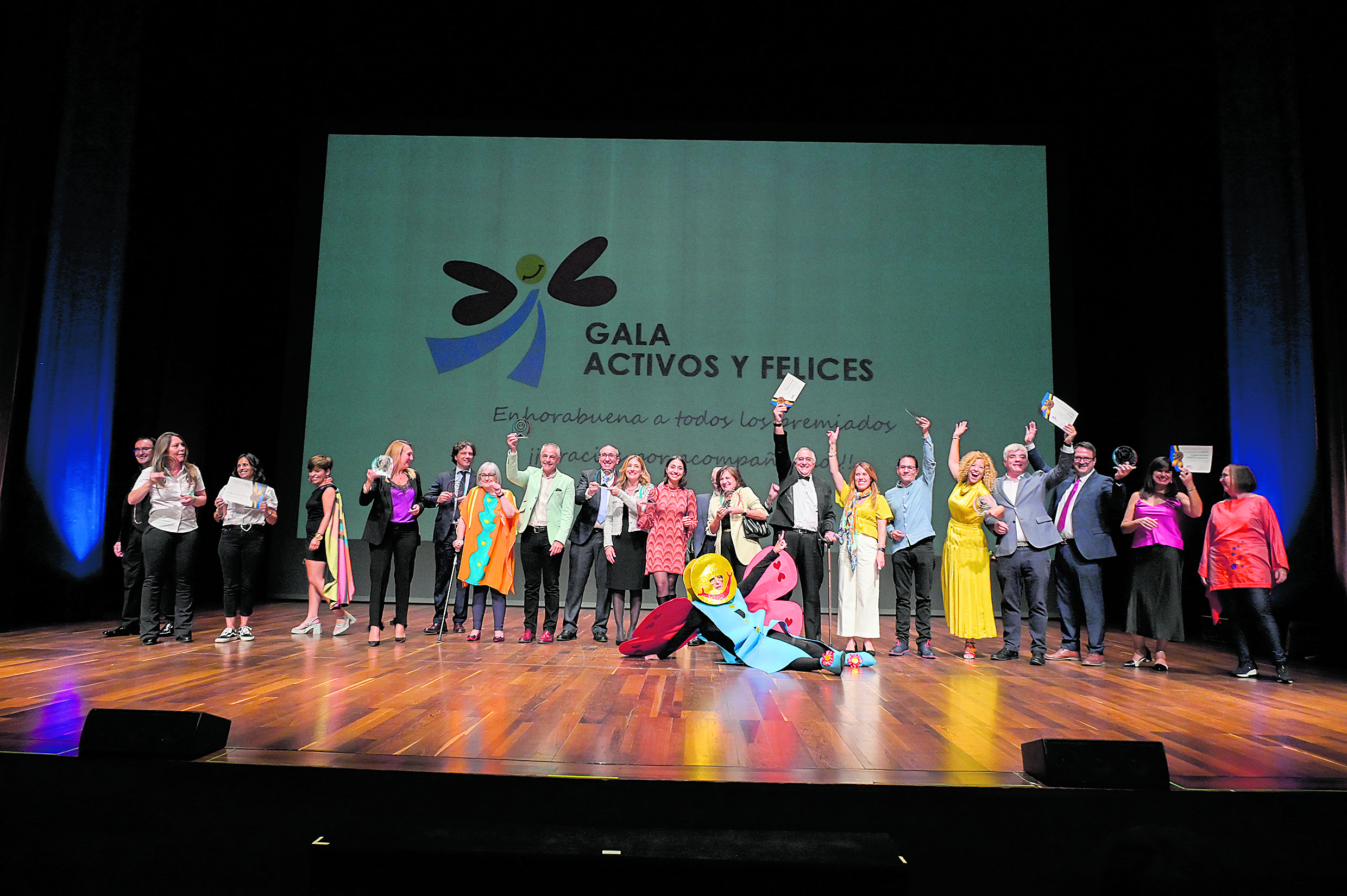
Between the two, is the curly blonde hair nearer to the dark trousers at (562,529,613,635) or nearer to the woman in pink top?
the woman in pink top

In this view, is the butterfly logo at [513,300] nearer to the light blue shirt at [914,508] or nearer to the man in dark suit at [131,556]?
the man in dark suit at [131,556]

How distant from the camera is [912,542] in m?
5.20

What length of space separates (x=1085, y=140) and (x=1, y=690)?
876 centimetres

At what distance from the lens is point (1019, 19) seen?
577 centimetres

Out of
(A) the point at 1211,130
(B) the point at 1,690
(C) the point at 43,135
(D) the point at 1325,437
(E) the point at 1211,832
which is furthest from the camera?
(A) the point at 1211,130

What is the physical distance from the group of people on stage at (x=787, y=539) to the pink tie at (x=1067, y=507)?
0.01 metres

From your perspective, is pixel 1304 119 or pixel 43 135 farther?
pixel 43 135

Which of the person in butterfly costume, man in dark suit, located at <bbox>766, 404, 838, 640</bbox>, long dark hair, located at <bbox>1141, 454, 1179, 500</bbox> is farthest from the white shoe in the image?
long dark hair, located at <bbox>1141, 454, 1179, 500</bbox>

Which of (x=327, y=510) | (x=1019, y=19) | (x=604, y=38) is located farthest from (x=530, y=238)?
(x=1019, y=19)

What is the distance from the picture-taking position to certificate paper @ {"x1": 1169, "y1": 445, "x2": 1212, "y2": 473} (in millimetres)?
4445

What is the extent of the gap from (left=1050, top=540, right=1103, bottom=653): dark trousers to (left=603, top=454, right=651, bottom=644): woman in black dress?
2674mm

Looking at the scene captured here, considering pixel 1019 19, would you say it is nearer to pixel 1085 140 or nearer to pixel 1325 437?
pixel 1085 140

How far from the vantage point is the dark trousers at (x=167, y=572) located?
4.73 meters

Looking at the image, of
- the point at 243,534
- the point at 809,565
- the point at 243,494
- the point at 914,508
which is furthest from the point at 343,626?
the point at 914,508
